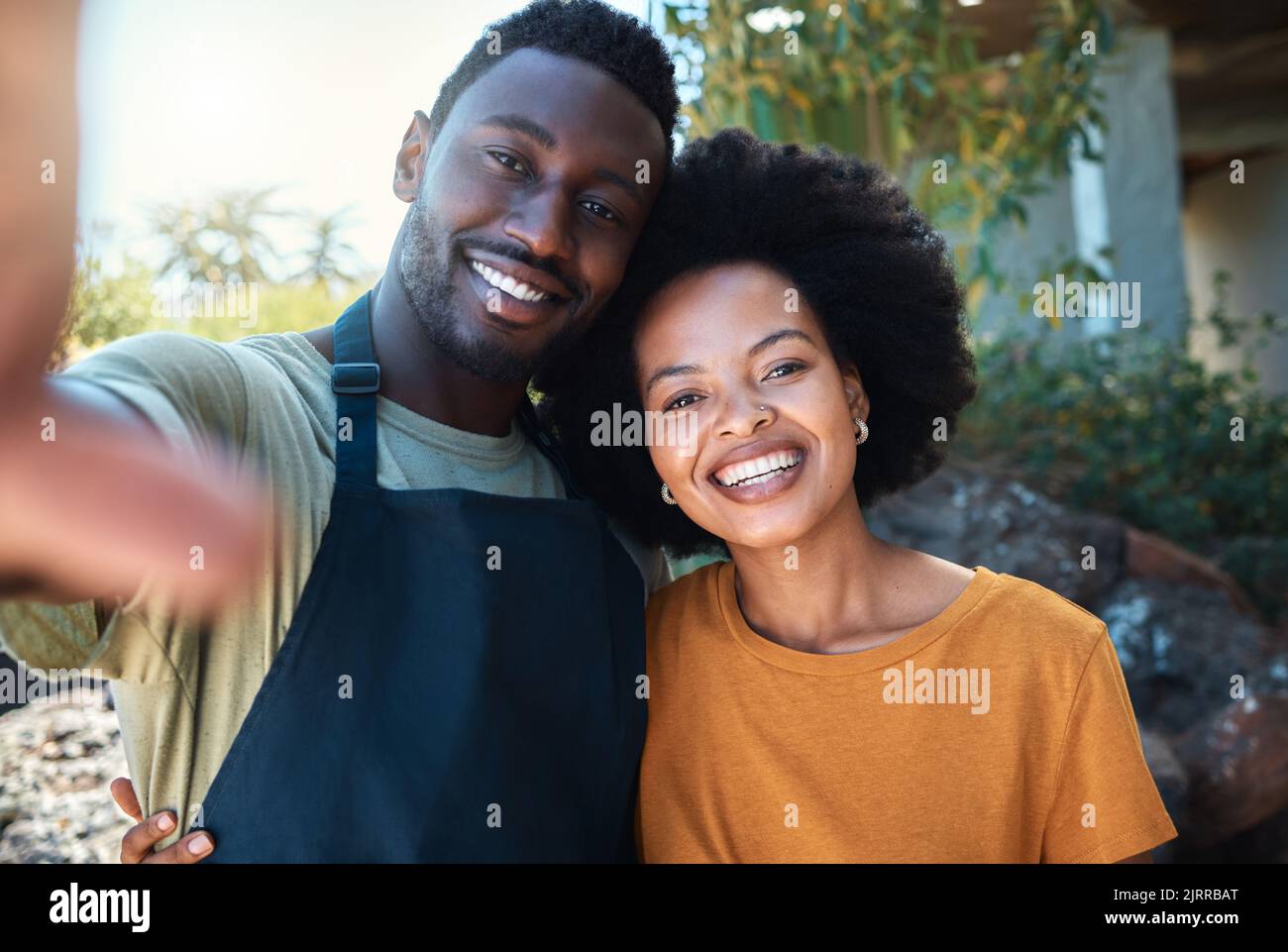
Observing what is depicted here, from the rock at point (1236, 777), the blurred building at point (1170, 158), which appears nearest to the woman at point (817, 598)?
the rock at point (1236, 777)

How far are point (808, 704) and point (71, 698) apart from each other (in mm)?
2938

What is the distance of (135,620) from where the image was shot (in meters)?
1.45

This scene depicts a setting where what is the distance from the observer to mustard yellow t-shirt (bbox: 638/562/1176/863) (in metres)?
1.85

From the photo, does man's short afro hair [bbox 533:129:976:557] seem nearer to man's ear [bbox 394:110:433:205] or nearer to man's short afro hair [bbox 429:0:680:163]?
man's short afro hair [bbox 429:0:680:163]

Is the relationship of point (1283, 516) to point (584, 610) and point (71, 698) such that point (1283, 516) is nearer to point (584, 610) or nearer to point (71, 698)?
point (584, 610)

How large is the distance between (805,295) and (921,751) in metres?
0.88

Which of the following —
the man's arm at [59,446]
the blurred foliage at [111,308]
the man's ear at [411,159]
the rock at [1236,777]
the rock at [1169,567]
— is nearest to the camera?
the man's arm at [59,446]

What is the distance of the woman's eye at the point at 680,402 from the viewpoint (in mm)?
2092

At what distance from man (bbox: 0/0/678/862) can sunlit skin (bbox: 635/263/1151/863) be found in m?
0.20

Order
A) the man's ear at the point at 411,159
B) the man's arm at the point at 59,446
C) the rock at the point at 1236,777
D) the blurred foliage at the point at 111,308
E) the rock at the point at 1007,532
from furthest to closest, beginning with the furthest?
the blurred foliage at the point at 111,308 → the rock at the point at 1007,532 → the rock at the point at 1236,777 → the man's ear at the point at 411,159 → the man's arm at the point at 59,446

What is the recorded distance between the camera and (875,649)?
6.55 ft

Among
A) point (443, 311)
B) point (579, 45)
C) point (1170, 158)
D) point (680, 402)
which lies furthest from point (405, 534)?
point (1170, 158)

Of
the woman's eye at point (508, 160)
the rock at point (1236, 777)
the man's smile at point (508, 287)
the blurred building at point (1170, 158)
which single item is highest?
the blurred building at point (1170, 158)

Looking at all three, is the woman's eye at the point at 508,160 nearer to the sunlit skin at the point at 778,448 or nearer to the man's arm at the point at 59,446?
the sunlit skin at the point at 778,448
